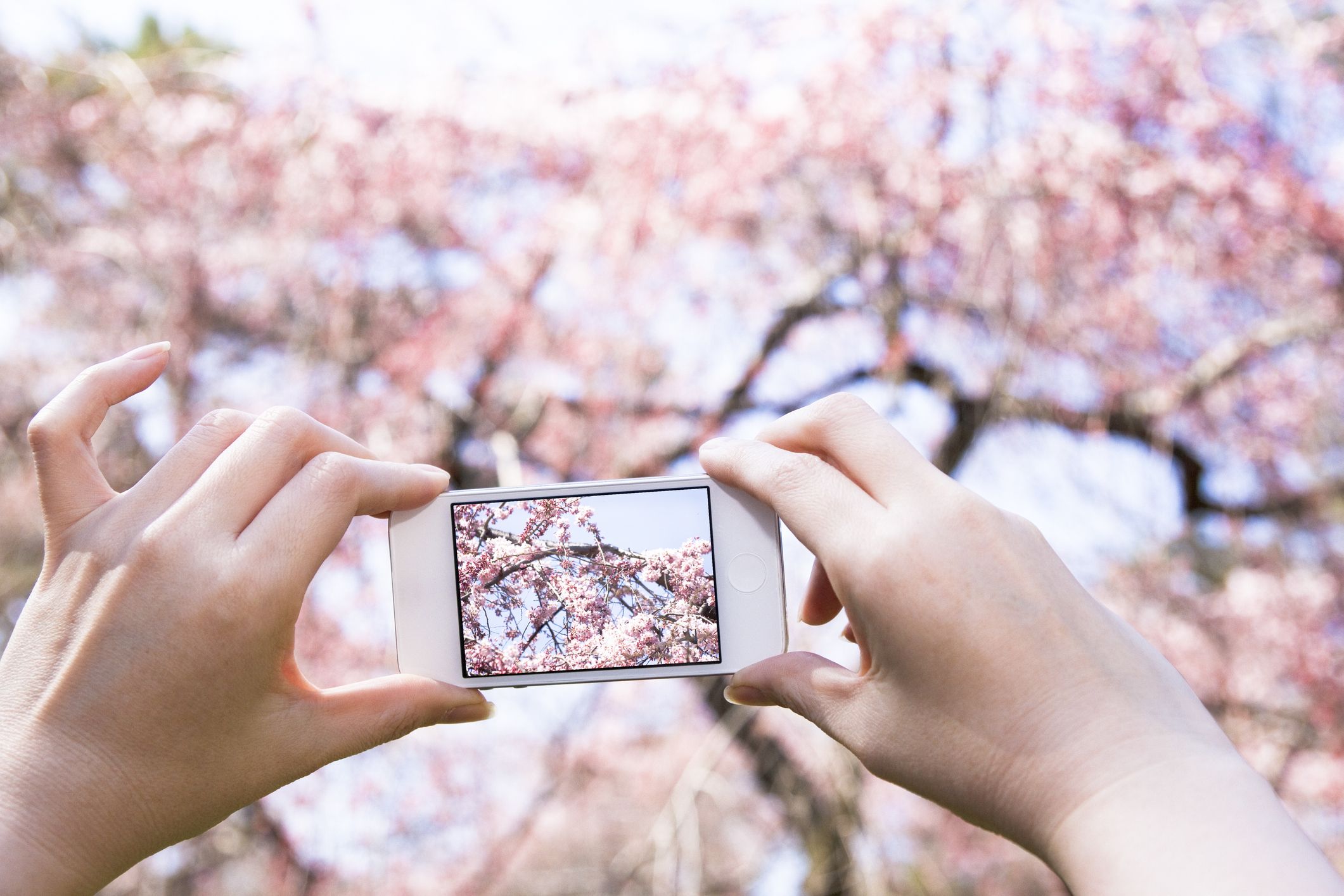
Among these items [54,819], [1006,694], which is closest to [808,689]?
[1006,694]

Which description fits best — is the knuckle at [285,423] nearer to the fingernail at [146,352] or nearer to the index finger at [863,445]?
the fingernail at [146,352]

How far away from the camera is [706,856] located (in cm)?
313

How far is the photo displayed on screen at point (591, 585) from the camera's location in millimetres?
1094

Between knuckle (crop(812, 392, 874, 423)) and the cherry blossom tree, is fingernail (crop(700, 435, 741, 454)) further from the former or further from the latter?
the cherry blossom tree

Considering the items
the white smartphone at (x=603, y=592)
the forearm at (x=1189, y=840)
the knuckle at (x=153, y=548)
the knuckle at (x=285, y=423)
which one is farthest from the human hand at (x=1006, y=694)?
the knuckle at (x=153, y=548)

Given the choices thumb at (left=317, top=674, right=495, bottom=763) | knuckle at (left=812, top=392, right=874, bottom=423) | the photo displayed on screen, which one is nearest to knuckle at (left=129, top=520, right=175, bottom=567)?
thumb at (left=317, top=674, right=495, bottom=763)

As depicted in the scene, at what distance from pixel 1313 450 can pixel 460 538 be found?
322 centimetres

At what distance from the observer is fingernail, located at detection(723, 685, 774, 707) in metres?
1.02

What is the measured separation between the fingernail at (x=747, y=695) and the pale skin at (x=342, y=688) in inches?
3.2

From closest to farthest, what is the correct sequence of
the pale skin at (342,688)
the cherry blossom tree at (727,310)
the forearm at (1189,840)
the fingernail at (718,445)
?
1. the forearm at (1189,840)
2. the pale skin at (342,688)
3. the fingernail at (718,445)
4. the cherry blossom tree at (727,310)

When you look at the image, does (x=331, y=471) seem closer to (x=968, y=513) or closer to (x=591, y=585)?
(x=591, y=585)

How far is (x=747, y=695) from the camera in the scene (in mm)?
1031

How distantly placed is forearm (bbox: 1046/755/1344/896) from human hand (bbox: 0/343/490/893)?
0.77 m

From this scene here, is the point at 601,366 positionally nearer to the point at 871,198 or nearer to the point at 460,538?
the point at 871,198
